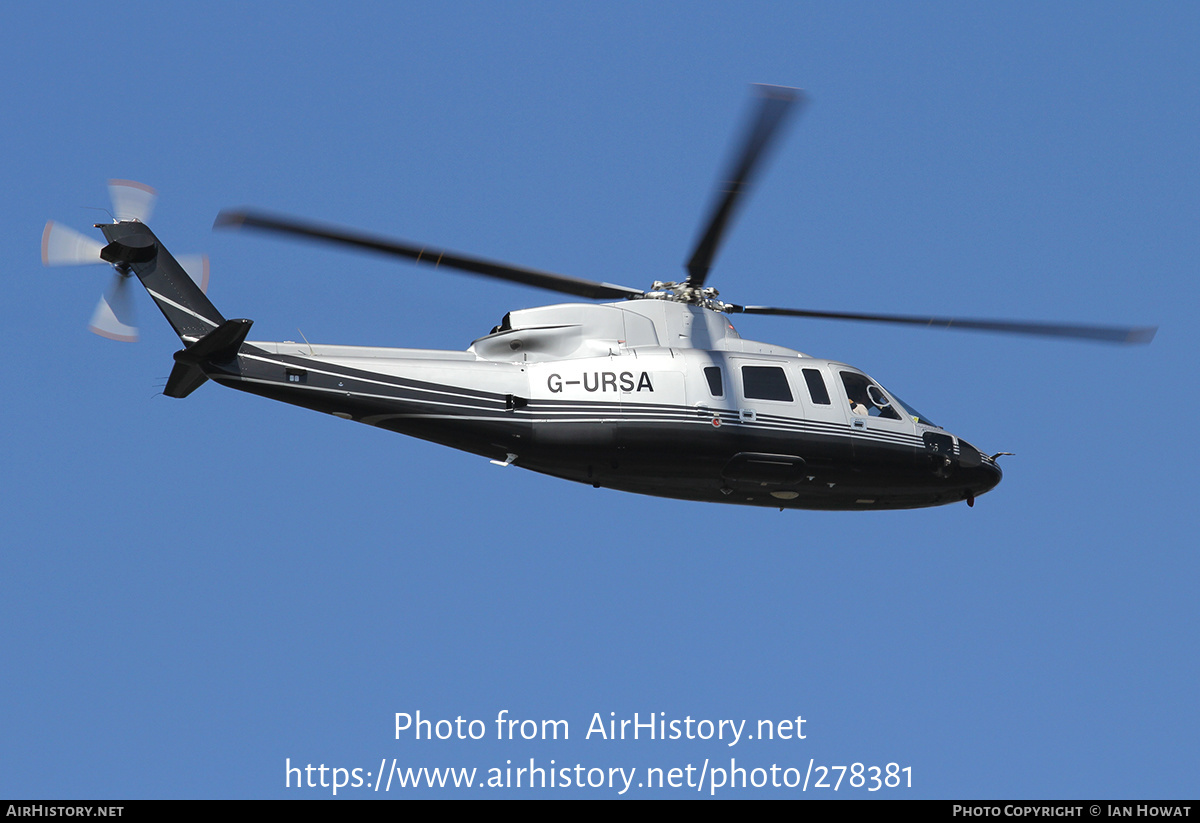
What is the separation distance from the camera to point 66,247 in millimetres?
24875

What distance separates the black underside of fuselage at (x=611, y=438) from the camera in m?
24.9

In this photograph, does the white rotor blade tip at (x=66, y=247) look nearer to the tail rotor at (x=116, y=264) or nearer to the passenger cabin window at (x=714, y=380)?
the tail rotor at (x=116, y=264)

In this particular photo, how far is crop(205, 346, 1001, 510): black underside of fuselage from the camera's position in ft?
81.7

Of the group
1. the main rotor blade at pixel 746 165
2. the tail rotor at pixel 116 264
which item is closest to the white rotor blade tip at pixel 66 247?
the tail rotor at pixel 116 264

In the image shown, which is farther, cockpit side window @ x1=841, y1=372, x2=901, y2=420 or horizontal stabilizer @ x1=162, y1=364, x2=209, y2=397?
cockpit side window @ x1=841, y1=372, x2=901, y2=420

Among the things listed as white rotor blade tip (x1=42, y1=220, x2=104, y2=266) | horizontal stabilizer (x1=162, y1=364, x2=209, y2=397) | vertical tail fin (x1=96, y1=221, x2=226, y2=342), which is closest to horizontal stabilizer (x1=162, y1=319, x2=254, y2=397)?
horizontal stabilizer (x1=162, y1=364, x2=209, y2=397)

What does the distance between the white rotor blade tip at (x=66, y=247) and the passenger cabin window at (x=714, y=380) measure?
1091 cm

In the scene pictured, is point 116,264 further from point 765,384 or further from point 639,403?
point 765,384

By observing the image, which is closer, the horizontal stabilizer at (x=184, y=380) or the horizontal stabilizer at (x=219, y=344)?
the horizontal stabilizer at (x=219, y=344)

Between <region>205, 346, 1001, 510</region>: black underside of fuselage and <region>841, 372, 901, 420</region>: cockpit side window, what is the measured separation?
2.24ft

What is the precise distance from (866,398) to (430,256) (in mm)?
9202

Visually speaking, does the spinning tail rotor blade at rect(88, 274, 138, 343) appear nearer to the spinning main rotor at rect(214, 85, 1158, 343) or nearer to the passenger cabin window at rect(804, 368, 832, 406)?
the spinning main rotor at rect(214, 85, 1158, 343)

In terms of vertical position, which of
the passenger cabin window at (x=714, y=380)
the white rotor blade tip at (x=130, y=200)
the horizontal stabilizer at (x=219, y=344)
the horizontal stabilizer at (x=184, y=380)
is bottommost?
the horizontal stabilizer at (x=184, y=380)
